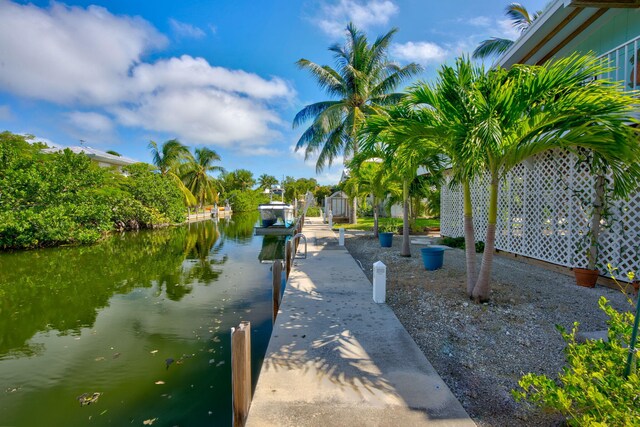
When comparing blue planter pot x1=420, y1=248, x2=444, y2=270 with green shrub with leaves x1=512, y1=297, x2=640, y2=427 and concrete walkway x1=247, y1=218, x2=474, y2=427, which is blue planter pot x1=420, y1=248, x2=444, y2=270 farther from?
green shrub with leaves x1=512, y1=297, x2=640, y2=427

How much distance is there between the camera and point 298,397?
301 cm

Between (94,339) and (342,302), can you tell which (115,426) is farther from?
(342,302)

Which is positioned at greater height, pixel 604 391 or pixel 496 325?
pixel 604 391

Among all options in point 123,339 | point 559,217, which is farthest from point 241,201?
point 559,217

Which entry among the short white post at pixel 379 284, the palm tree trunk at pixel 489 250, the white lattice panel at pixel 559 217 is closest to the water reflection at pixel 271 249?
the short white post at pixel 379 284

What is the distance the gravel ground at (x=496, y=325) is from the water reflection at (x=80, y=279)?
246 inches

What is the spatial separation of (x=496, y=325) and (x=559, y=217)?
4602mm

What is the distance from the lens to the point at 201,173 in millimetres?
38531

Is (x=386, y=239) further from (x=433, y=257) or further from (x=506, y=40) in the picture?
(x=506, y=40)

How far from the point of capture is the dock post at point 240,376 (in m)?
2.77

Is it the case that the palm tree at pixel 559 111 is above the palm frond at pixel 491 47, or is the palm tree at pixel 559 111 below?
below

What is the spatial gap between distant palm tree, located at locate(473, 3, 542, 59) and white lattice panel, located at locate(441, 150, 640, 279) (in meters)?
15.0

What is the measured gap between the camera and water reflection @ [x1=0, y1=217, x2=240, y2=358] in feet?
21.9

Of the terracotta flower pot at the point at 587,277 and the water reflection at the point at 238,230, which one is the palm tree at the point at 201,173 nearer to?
the water reflection at the point at 238,230
